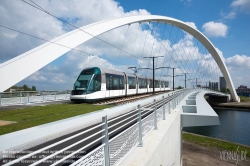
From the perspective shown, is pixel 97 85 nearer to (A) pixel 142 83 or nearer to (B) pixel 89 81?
(B) pixel 89 81

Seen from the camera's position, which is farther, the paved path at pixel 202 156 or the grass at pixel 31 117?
the paved path at pixel 202 156

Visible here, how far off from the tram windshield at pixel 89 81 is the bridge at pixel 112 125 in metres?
2.99

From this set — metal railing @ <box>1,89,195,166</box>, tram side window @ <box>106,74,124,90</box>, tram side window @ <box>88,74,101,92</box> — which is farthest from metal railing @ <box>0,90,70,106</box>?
metal railing @ <box>1,89,195,166</box>

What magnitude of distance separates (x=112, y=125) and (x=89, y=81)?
14568 mm

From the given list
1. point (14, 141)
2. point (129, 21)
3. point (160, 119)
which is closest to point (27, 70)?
point (160, 119)

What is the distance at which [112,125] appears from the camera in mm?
3787

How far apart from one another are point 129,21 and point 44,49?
554 inches

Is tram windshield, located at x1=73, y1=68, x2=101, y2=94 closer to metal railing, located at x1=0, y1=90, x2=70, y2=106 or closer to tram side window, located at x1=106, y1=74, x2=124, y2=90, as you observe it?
tram side window, located at x1=106, y1=74, x2=124, y2=90

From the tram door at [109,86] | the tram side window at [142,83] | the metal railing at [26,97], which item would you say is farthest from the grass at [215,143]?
the metal railing at [26,97]

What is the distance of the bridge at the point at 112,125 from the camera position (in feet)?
7.71

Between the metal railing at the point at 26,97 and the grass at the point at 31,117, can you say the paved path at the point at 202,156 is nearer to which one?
the grass at the point at 31,117

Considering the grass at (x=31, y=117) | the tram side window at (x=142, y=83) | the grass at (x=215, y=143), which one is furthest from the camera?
the tram side window at (x=142, y=83)

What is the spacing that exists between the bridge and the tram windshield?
9.81ft

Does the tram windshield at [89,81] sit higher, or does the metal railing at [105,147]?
the tram windshield at [89,81]
